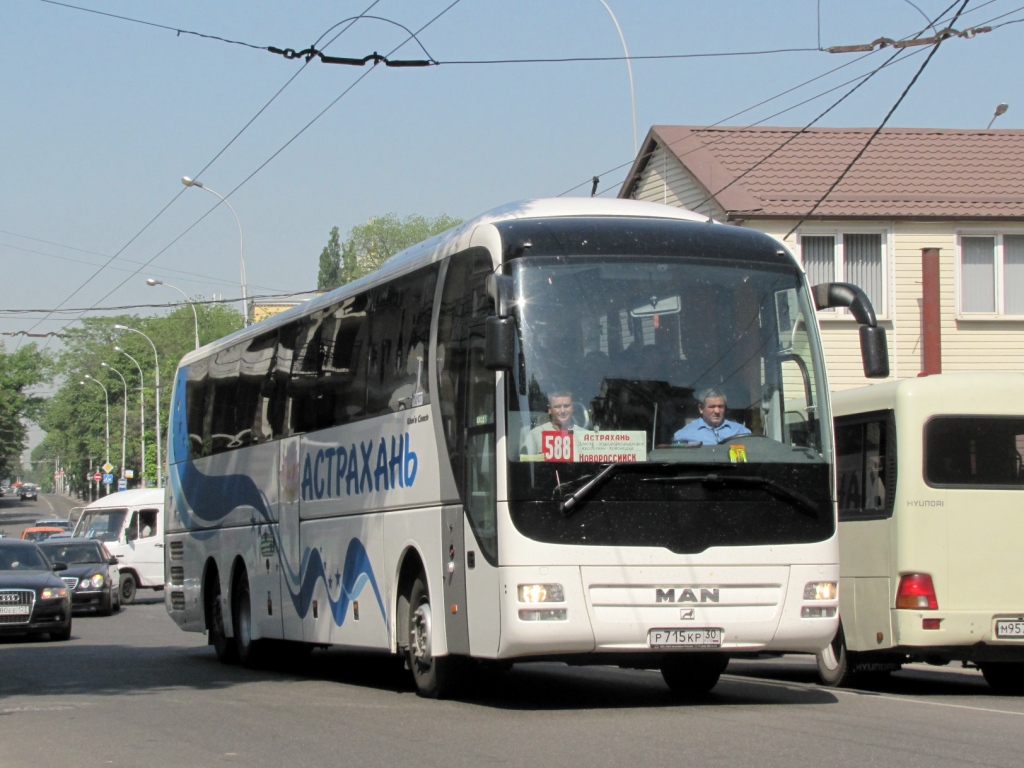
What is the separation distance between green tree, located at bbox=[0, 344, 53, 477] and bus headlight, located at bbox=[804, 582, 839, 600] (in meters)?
109

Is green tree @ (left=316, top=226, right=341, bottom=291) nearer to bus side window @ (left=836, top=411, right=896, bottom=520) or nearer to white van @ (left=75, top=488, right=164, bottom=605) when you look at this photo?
white van @ (left=75, top=488, right=164, bottom=605)

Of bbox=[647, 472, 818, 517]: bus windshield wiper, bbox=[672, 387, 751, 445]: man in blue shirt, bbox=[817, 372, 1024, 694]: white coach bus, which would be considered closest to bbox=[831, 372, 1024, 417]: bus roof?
bbox=[817, 372, 1024, 694]: white coach bus

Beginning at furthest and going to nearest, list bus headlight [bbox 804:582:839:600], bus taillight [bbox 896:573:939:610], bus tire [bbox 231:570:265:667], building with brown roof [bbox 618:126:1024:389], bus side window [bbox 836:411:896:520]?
1. building with brown roof [bbox 618:126:1024:389]
2. bus tire [bbox 231:570:265:667]
3. bus side window [bbox 836:411:896:520]
4. bus taillight [bbox 896:573:939:610]
5. bus headlight [bbox 804:582:839:600]

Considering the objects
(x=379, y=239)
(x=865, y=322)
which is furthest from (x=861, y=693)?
(x=379, y=239)

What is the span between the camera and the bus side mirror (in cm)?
1035

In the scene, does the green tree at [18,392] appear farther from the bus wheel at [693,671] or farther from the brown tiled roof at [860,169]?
the bus wheel at [693,671]

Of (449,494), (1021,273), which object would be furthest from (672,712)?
(1021,273)

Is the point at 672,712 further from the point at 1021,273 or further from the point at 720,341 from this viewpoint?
the point at 1021,273

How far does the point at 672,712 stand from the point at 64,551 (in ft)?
79.4

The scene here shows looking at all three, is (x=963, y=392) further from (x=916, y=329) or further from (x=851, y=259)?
(x=916, y=329)

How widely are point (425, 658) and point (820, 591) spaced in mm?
3232

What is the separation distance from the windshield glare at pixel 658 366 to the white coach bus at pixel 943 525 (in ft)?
8.18

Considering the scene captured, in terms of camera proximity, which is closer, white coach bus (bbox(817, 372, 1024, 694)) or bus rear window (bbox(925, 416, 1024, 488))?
white coach bus (bbox(817, 372, 1024, 694))

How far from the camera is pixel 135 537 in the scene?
38062 millimetres
